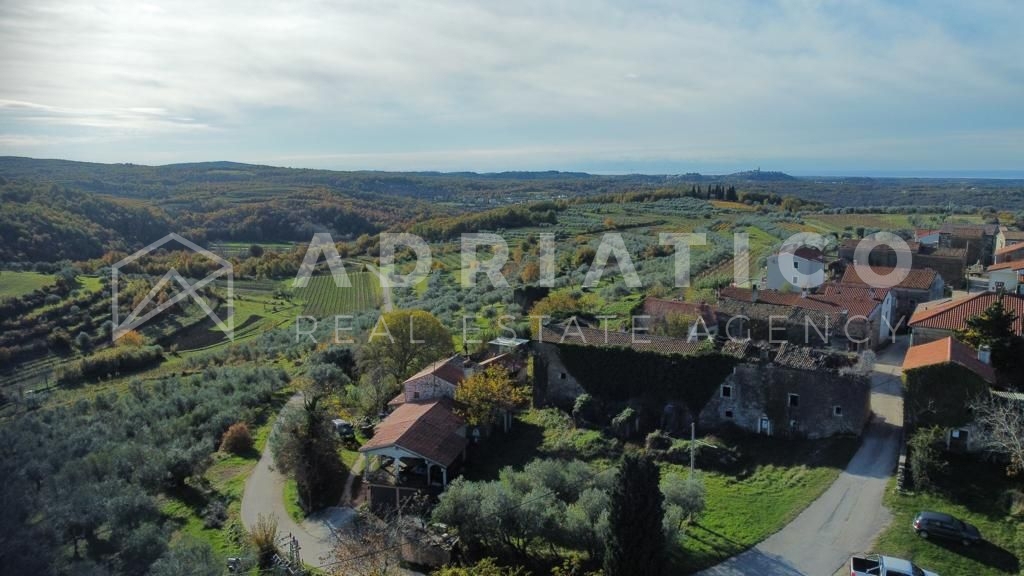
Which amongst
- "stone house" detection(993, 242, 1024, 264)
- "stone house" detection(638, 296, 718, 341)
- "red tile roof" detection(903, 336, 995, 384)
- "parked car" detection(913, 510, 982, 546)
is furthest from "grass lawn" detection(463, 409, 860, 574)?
"stone house" detection(993, 242, 1024, 264)

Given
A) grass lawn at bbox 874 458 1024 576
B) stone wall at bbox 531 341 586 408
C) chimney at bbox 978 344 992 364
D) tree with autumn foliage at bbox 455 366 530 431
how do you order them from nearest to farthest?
grass lawn at bbox 874 458 1024 576
chimney at bbox 978 344 992 364
tree with autumn foliage at bbox 455 366 530 431
stone wall at bbox 531 341 586 408

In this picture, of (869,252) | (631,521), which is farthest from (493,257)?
(631,521)

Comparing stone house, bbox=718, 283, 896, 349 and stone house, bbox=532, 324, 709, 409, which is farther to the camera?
stone house, bbox=718, 283, 896, 349

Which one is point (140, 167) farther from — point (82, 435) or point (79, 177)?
point (82, 435)

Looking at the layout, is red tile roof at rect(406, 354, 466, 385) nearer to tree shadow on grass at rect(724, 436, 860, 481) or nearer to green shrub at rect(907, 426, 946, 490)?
tree shadow on grass at rect(724, 436, 860, 481)

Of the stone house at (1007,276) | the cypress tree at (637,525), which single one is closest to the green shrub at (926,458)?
the cypress tree at (637,525)

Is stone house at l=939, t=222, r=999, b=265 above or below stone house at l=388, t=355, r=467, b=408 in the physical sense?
above

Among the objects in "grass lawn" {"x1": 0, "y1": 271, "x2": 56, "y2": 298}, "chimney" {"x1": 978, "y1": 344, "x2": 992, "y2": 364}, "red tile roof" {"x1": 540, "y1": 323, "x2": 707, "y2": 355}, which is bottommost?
"grass lawn" {"x1": 0, "y1": 271, "x2": 56, "y2": 298}
